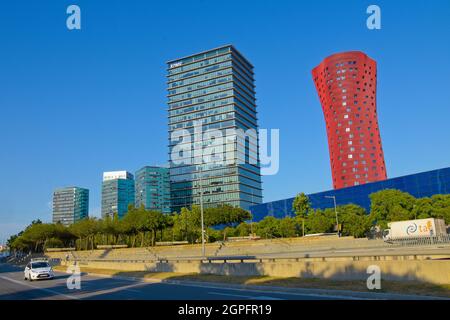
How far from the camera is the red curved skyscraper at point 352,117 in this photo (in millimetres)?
182375

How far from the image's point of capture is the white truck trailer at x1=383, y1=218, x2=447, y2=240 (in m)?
58.0

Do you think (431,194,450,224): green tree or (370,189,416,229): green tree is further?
(370,189,416,229): green tree

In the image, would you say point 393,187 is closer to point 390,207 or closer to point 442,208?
point 390,207

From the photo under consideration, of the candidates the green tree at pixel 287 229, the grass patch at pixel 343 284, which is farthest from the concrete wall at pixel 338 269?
the green tree at pixel 287 229

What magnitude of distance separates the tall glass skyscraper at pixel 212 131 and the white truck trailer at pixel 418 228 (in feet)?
359

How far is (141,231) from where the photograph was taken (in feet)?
301

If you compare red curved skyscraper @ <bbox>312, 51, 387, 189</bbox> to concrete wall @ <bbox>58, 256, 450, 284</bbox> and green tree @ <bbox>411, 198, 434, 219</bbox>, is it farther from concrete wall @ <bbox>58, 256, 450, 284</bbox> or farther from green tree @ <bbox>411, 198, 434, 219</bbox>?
concrete wall @ <bbox>58, 256, 450, 284</bbox>

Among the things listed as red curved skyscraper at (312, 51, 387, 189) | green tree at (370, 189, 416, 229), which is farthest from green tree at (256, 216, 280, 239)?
red curved skyscraper at (312, 51, 387, 189)

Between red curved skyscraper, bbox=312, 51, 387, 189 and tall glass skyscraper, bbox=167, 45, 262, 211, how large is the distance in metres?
36.5

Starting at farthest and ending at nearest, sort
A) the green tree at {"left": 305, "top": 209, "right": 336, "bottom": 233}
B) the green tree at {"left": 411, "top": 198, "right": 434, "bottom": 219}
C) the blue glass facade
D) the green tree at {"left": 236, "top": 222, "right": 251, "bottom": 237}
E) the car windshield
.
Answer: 1. the green tree at {"left": 236, "top": 222, "right": 251, "bottom": 237}
2. the blue glass facade
3. the green tree at {"left": 305, "top": 209, "right": 336, "bottom": 233}
4. the green tree at {"left": 411, "top": 198, "right": 434, "bottom": 219}
5. the car windshield

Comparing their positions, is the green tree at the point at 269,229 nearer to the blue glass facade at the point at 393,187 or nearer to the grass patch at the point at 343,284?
the blue glass facade at the point at 393,187

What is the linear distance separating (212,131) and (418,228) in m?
129
